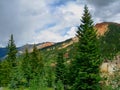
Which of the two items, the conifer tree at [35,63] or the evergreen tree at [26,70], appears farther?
the conifer tree at [35,63]

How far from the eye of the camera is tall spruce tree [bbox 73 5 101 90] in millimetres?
48250

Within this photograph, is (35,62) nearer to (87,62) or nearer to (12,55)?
(12,55)

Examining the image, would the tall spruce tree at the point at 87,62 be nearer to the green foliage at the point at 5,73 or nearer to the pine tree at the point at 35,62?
the pine tree at the point at 35,62

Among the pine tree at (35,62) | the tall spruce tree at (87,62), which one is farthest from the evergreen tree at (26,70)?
the tall spruce tree at (87,62)

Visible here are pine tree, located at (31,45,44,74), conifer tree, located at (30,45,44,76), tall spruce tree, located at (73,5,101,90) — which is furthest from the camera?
pine tree, located at (31,45,44,74)

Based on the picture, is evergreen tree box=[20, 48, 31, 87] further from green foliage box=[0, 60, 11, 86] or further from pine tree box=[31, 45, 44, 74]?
green foliage box=[0, 60, 11, 86]

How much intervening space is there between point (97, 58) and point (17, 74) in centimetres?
4155

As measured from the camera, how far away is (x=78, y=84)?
49.0 metres

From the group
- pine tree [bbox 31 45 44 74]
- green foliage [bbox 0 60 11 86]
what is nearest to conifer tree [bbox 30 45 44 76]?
pine tree [bbox 31 45 44 74]

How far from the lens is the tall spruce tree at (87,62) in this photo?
4825cm

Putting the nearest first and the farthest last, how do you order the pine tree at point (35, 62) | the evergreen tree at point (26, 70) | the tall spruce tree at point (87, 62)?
the tall spruce tree at point (87, 62), the evergreen tree at point (26, 70), the pine tree at point (35, 62)

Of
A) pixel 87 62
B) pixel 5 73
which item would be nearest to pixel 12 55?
pixel 5 73

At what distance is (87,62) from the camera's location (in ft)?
161

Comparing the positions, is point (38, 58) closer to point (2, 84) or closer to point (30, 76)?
point (30, 76)
